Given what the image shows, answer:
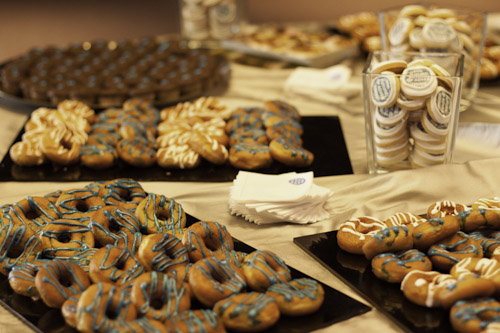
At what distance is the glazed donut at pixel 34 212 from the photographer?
4.54 feet

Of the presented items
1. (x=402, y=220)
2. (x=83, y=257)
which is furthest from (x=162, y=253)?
(x=402, y=220)

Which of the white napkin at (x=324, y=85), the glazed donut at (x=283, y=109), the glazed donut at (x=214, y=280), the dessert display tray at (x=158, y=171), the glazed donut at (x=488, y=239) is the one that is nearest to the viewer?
the glazed donut at (x=214, y=280)

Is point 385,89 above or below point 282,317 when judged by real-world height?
above

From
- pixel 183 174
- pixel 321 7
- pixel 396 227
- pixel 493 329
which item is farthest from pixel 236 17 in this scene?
pixel 493 329

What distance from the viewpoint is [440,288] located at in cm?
110

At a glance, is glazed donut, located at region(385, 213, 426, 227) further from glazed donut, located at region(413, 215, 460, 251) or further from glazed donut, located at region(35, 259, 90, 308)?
glazed donut, located at region(35, 259, 90, 308)

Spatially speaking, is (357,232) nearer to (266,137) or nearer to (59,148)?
(266,137)

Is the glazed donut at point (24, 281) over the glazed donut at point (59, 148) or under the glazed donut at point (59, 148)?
under

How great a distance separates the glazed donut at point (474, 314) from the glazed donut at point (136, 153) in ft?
3.46

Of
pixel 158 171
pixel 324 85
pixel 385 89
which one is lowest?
pixel 158 171

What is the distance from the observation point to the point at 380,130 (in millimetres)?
1621

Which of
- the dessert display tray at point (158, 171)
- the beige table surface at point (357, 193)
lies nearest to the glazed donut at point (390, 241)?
the beige table surface at point (357, 193)

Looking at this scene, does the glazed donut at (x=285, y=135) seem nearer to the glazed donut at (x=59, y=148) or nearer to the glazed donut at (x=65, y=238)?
the glazed donut at (x=59, y=148)

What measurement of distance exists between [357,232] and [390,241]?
0.11m
